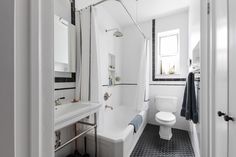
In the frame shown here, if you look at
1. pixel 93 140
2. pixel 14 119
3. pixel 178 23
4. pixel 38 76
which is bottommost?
pixel 93 140

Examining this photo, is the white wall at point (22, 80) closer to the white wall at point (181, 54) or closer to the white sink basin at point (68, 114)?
the white sink basin at point (68, 114)

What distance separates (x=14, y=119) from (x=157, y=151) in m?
2.24

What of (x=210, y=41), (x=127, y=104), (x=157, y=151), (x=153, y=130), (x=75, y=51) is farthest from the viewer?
(x=127, y=104)

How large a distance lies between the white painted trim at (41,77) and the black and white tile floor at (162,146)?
1.93 m

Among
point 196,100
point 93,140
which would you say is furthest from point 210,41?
point 93,140

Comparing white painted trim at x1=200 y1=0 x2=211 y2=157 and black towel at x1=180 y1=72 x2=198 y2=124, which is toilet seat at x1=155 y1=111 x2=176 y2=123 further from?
white painted trim at x1=200 y1=0 x2=211 y2=157

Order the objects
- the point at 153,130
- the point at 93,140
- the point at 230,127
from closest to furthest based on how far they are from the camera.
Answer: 1. the point at 230,127
2. the point at 93,140
3. the point at 153,130

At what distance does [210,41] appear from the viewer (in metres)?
1.16

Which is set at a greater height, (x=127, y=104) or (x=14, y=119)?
(x=14, y=119)

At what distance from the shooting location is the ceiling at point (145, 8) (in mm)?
2470

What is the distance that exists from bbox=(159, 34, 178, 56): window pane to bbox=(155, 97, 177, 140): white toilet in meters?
1.16

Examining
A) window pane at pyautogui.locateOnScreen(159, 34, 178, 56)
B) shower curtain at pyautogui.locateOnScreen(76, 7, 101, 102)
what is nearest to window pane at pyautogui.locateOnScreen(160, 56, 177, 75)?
window pane at pyautogui.locateOnScreen(159, 34, 178, 56)

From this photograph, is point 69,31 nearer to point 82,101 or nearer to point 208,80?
point 82,101

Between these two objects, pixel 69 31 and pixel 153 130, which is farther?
pixel 153 130
